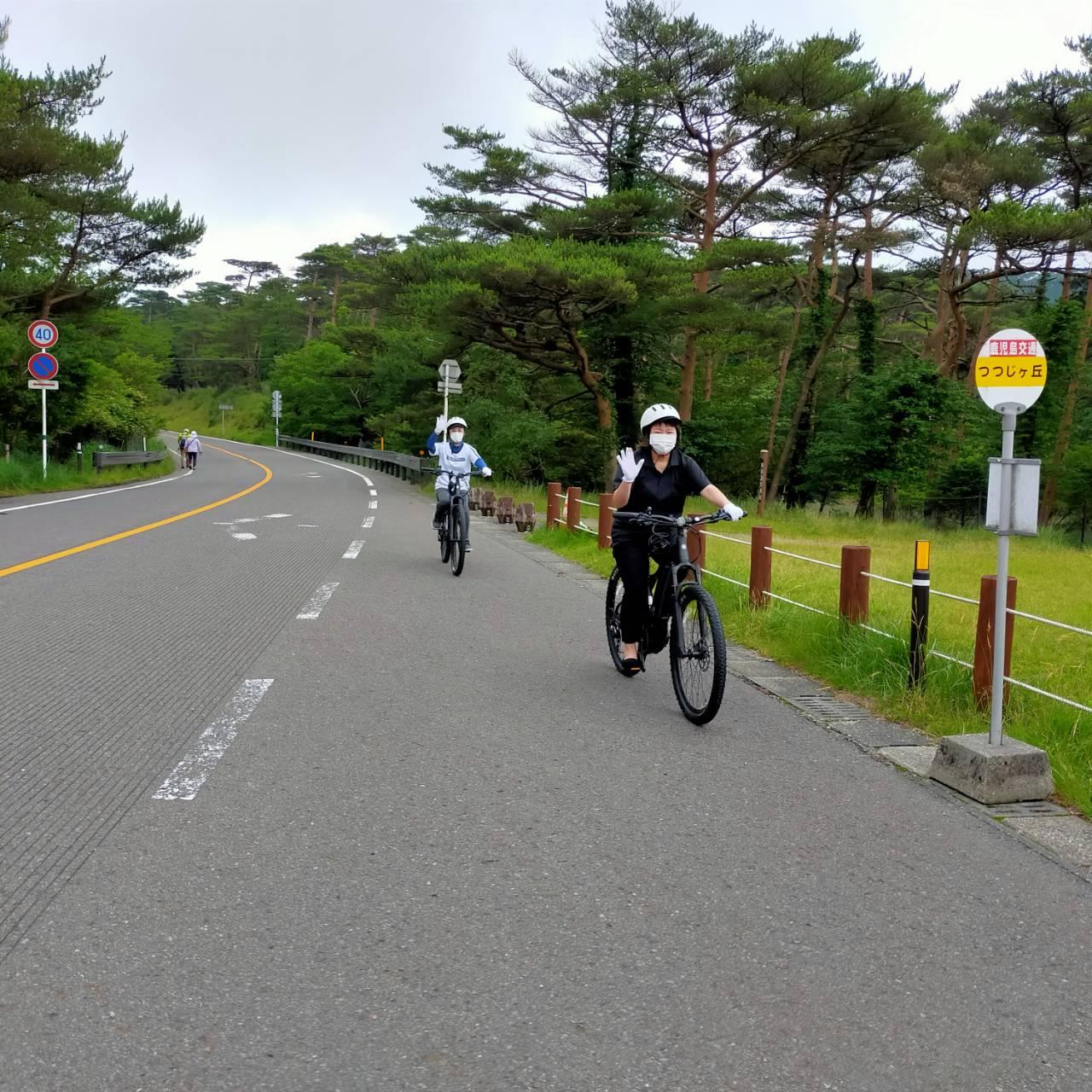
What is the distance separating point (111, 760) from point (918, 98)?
83.9 feet

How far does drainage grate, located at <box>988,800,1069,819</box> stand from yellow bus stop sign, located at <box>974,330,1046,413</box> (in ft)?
5.77

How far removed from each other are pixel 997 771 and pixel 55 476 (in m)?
25.6

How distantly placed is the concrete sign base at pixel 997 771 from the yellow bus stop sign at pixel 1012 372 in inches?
60.9

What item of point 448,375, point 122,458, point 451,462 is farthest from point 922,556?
point 122,458

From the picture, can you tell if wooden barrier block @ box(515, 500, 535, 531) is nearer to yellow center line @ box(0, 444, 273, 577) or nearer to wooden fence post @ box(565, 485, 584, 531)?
wooden fence post @ box(565, 485, 584, 531)

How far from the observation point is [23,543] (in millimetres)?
13023

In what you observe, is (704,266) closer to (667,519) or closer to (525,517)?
(525,517)

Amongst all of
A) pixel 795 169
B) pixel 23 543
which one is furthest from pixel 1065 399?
pixel 23 543

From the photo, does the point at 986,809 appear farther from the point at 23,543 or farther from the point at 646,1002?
the point at 23,543

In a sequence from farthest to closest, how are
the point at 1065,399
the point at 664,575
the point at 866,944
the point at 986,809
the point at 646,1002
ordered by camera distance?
1. the point at 1065,399
2. the point at 664,575
3. the point at 986,809
4. the point at 866,944
5. the point at 646,1002

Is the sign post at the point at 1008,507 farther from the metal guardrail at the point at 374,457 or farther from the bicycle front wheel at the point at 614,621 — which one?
the metal guardrail at the point at 374,457

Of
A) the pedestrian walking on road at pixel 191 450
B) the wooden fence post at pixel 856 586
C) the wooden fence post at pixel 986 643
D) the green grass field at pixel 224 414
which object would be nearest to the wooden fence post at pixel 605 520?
the wooden fence post at pixel 856 586

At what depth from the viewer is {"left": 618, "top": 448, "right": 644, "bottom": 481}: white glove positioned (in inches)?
244

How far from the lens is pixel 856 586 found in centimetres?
754
